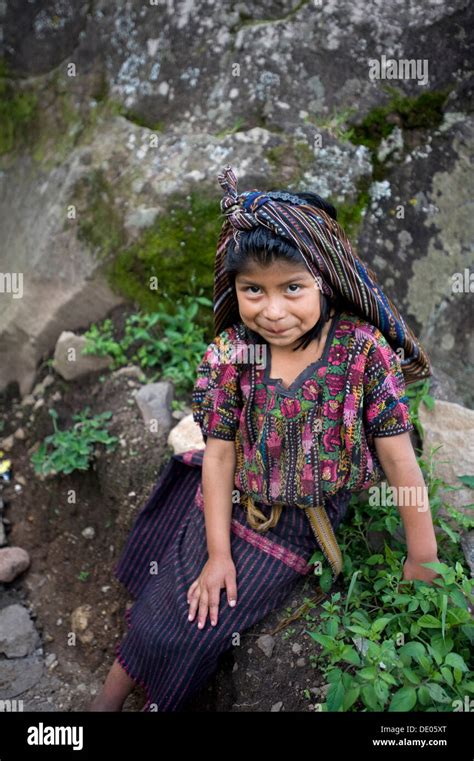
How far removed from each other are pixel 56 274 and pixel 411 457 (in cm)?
227

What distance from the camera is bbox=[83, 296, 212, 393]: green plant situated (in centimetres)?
353

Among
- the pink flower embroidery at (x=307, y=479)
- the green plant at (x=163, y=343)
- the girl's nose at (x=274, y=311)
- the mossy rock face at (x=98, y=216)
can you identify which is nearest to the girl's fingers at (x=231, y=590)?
the pink flower embroidery at (x=307, y=479)

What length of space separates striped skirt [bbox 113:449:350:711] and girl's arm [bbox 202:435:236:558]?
0.25 ft

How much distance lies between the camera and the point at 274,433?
2.32m

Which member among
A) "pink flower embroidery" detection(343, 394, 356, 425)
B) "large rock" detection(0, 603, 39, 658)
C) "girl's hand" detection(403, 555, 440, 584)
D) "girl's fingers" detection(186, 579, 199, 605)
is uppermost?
"pink flower embroidery" detection(343, 394, 356, 425)

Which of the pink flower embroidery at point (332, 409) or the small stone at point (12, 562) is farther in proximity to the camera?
the small stone at point (12, 562)

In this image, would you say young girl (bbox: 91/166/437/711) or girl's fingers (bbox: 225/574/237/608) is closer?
young girl (bbox: 91/166/437/711)

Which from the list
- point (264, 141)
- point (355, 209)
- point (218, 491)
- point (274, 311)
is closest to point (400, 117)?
point (355, 209)

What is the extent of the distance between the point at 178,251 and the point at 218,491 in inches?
59.4

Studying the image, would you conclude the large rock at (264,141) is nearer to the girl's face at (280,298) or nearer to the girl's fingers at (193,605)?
the girl's face at (280,298)

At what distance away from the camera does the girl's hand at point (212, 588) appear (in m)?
2.42

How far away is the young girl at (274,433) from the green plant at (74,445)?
865 millimetres

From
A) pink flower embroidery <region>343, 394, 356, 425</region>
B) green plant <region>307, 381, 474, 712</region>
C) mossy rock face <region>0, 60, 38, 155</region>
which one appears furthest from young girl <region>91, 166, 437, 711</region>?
mossy rock face <region>0, 60, 38, 155</region>

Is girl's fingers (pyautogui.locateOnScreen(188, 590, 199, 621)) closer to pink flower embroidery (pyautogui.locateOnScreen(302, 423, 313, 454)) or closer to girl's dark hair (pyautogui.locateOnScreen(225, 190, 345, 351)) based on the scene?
pink flower embroidery (pyautogui.locateOnScreen(302, 423, 313, 454))
